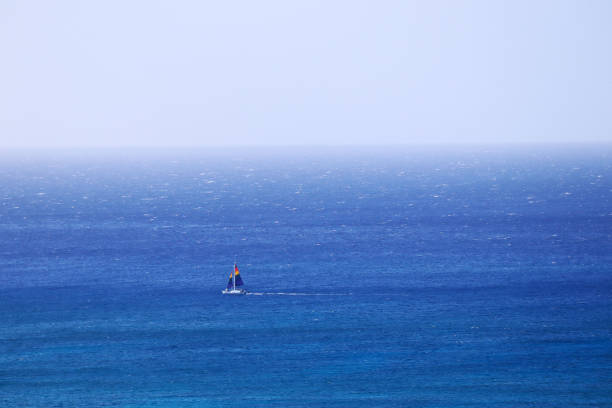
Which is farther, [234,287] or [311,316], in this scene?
[234,287]

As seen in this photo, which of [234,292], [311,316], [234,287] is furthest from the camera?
[234,287]

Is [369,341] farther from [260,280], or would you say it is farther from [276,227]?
[276,227]

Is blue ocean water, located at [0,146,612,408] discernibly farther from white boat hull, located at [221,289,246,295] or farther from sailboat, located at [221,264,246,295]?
sailboat, located at [221,264,246,295]

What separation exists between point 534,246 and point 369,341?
56268mm

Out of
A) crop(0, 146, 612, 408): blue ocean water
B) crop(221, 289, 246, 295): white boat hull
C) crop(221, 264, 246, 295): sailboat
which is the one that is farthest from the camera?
crop(221, 289, 246, 295): white boat hull

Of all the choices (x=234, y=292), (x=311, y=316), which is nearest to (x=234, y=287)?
(x=234, y=292)

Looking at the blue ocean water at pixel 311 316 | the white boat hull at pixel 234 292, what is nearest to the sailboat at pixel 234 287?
the white boat hull at pixel 234 292

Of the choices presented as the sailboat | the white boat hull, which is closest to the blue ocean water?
the white boat hull

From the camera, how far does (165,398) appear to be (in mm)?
69562

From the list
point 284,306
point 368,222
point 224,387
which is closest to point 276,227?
point 368,222

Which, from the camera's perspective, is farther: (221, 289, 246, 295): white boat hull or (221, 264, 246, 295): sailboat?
(221, 289, 246, 295): white boat hull

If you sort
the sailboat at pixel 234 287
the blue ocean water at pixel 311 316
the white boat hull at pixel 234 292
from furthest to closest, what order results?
the white boat hull at pixel 234 292, the sailboat at pixel 234 287, the blue ocean water at pixel 311 316

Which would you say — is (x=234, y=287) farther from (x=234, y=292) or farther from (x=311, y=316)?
(x=311, y=316)

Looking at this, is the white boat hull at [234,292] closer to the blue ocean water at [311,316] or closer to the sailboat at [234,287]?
the sailboat at [234,287]
